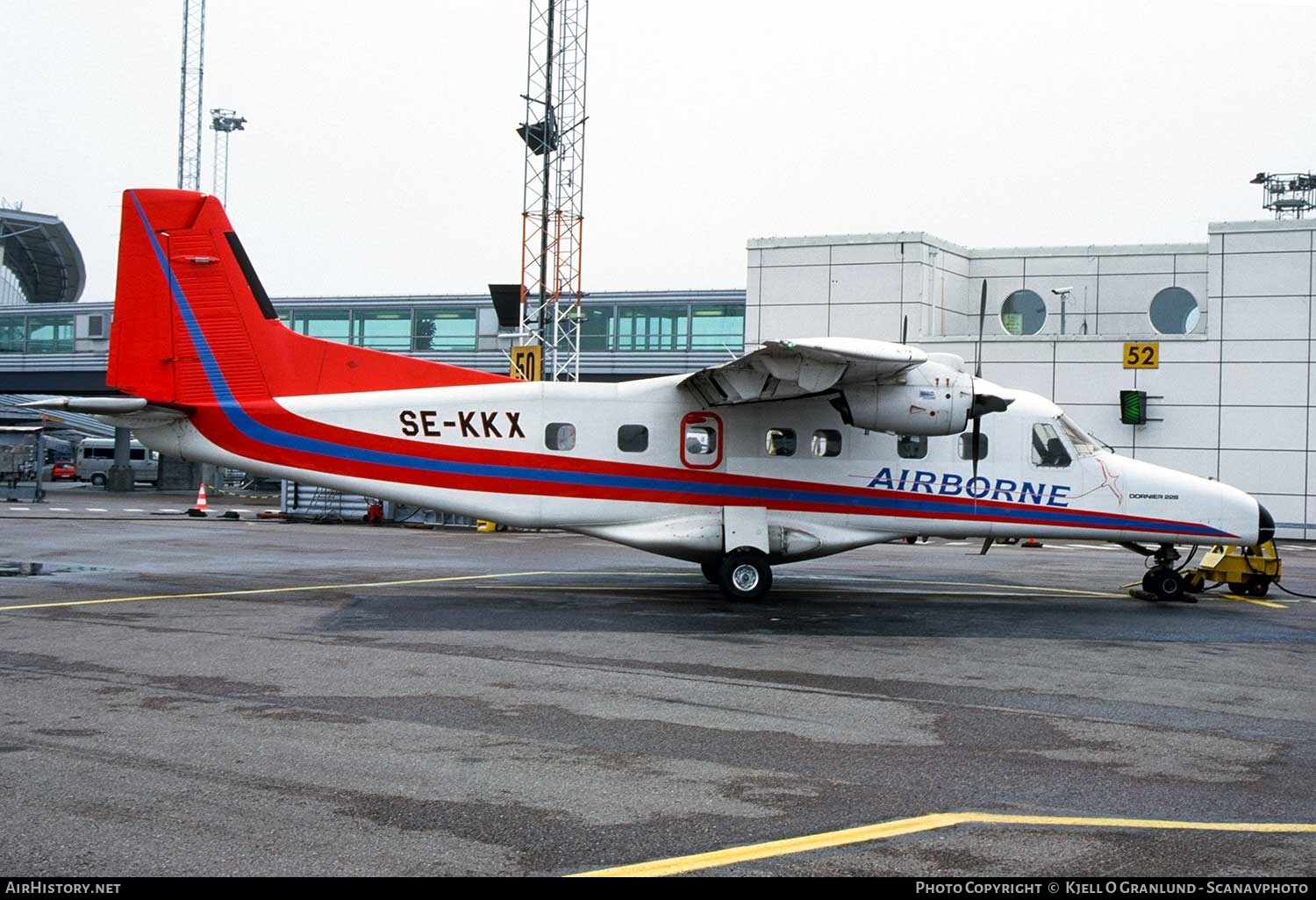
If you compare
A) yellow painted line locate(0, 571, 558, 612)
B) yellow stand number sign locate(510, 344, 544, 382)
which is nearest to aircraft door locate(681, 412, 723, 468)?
yellow painted line locate(0, 571, 558, 612)

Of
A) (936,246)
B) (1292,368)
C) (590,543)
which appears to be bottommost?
(590,543)

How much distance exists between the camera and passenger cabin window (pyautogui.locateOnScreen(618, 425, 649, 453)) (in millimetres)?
17141

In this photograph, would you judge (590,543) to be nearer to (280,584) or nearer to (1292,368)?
(280,584)

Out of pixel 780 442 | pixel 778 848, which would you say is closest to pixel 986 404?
pixel 780 442

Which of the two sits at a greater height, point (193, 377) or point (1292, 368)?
point (1292, 368)

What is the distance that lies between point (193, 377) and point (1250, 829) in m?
14.2

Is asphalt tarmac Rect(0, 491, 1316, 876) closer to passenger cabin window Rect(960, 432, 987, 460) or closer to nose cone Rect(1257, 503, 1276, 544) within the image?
nose cone Rect(1257, 503, 1276, 544)

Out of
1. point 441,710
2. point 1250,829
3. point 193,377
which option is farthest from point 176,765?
point 193,377

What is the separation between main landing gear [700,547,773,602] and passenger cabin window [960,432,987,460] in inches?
Answer: 135

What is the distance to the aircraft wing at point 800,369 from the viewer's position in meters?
14.7

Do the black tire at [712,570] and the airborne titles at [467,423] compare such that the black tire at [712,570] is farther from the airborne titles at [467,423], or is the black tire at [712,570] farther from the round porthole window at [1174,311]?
the round porthole window at [1174,311]

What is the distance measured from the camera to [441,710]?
9.37 m

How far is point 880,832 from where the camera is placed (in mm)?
6496

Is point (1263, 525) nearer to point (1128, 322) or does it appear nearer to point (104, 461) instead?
point (1128, 322)
